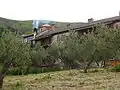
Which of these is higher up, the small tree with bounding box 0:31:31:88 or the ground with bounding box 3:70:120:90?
the small tree with bounding box 0:31:31:88

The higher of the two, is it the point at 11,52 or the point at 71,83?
the point at 11,52

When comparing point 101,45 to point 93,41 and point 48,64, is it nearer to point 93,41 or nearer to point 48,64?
point 93,41

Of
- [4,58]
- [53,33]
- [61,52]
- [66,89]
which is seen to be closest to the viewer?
[66,89]

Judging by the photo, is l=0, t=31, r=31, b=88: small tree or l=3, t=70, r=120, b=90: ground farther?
l=0, t=31, r=31, b=88: small tree

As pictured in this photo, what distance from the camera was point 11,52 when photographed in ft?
87.8

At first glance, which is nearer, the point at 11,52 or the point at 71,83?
the point at 11,52

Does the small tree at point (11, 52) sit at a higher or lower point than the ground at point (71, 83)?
higher

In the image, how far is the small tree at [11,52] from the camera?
87.8 ft

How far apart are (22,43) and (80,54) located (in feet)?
68.8

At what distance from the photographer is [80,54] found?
4881 cm

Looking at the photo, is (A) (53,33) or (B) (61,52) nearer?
(B) (61,52)

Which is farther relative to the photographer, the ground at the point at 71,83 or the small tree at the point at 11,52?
the small tree at the point at 11,52

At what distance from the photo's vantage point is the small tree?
87.8ft

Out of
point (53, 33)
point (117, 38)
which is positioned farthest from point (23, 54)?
point (53, 33)
